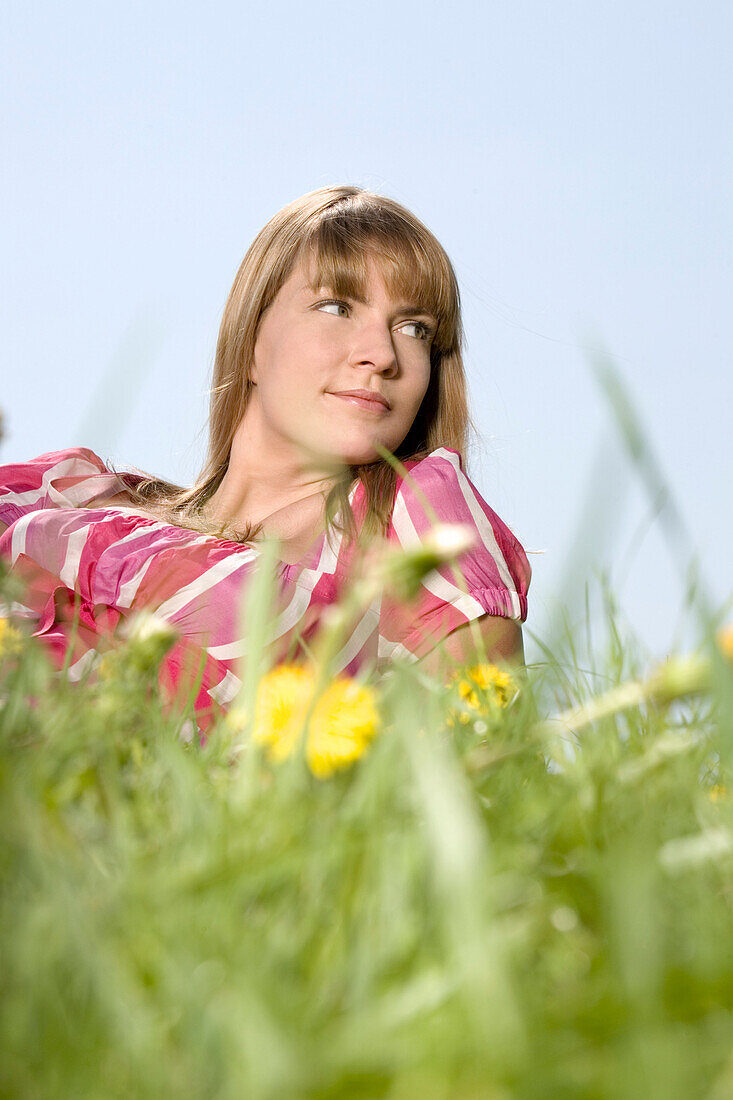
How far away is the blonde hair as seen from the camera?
1632mm

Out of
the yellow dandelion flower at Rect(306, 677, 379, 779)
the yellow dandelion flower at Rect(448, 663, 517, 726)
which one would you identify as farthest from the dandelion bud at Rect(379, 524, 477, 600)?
the yellow dandelion flower at Rect(448, 663, 517, 726)

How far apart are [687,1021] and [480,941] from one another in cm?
7

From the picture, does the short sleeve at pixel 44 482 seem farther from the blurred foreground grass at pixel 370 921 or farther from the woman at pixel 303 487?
the blurred foreground grass at pixel 370 921

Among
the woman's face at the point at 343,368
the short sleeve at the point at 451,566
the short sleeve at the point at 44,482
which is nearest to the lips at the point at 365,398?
the woman's face at the point at 343,368

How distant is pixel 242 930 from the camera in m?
0.27

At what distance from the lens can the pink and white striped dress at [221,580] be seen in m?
1.17

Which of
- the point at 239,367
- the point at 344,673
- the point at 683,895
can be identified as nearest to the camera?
the point at 683,895

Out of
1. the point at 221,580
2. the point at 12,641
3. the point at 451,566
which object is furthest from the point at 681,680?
the point at 221,580

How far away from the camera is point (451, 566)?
1.10 metres

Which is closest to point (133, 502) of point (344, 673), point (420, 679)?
point (344, 673)

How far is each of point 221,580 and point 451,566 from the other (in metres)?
0.29

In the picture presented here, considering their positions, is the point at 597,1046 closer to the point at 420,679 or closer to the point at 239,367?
the point at 420,679

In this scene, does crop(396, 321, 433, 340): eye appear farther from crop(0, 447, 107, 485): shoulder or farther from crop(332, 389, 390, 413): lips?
crop(0, 447, 107, 485): shoulder

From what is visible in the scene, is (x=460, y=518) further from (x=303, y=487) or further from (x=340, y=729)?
(x=340, y=729)
